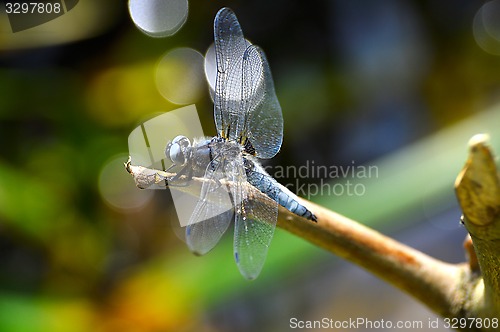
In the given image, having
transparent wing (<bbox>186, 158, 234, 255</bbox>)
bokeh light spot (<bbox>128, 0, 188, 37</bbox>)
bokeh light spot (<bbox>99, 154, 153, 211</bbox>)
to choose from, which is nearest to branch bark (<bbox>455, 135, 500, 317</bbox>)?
transparent wing (<bbox>186, 158, 234, 255</bbox>)

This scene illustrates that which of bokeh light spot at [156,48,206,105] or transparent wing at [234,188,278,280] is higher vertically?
bokeh light spot at [156,48,206,105]

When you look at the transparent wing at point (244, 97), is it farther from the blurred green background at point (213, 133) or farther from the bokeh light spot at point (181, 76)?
the bokeh light spot at point (181, 76)

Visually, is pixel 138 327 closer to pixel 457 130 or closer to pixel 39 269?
pixel 39 269

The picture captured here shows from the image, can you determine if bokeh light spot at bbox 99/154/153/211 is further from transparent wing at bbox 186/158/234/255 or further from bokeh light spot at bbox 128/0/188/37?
transparent wing at bbox 186/158/234/255

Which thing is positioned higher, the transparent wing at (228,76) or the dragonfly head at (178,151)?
the transparent wing at (228,76)

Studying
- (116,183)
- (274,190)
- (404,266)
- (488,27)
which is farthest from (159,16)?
(404,266)

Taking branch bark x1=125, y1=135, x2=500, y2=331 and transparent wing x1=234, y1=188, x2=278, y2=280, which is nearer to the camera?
branch bark x1=125, y1=135, x2=500, y2=331

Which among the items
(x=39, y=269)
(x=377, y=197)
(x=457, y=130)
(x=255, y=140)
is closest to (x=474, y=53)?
(x=457, y=130)

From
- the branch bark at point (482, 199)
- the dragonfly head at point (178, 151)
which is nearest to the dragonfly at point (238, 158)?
the dragonfly head at point (178, 151)

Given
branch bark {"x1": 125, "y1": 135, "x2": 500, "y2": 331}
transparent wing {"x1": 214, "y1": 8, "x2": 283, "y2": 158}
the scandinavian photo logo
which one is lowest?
the scandinavian photo logo
